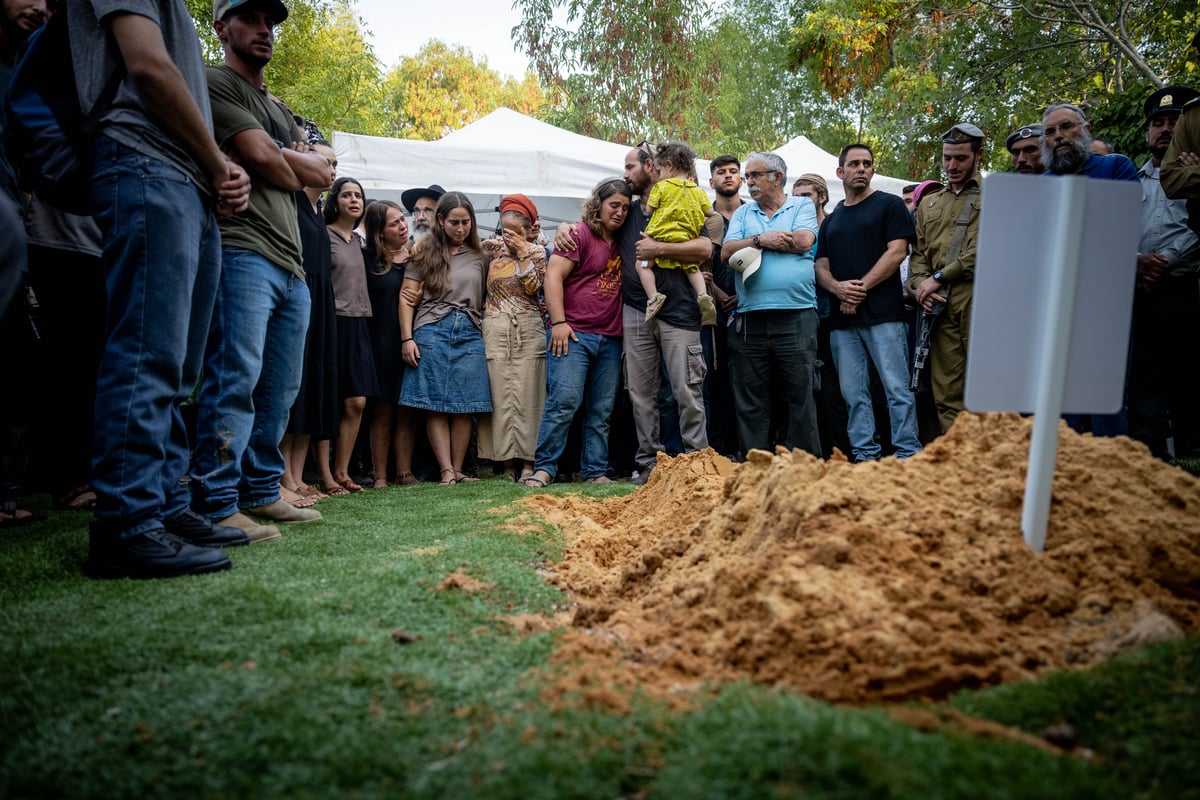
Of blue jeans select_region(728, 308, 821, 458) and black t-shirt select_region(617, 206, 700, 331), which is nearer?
blue jeans select_region(728, 308, 821, 458)

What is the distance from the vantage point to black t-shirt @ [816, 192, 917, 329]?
18.9 ft

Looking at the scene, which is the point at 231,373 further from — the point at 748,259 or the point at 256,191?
the point at 748,259

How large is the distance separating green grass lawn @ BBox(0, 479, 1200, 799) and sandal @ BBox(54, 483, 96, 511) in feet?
7.59

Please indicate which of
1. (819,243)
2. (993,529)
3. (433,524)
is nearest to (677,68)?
(819,243)

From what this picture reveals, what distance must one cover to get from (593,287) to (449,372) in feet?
Result: 4.34

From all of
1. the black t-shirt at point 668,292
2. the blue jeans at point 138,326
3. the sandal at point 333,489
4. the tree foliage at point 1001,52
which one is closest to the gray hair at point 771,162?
the black t-shirt at point 668,292

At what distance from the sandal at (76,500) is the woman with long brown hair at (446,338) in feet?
7.82

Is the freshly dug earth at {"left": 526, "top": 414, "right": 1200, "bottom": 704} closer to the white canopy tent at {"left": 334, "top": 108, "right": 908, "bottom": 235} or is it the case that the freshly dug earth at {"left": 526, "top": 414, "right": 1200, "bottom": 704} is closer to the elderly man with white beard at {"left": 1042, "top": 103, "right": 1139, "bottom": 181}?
the elderly man with white beard at {"left": 1042, "top": 103, "right": 1139, "bottom": 181}

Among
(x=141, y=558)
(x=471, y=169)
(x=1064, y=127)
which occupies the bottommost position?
(x=141, y=558)

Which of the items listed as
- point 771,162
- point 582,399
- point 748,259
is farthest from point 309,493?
point 771,162

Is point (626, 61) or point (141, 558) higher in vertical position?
point (626, 61)

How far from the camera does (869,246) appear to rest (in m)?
5.92

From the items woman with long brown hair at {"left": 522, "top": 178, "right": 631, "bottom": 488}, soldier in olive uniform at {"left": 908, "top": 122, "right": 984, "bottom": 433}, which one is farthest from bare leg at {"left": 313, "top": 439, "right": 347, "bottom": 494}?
soldier in olive uniform at {"left": 908, "top": 122, "right": 984, "bottom": 433}

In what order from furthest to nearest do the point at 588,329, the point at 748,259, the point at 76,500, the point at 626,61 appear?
the point at 626,61
the point at 588,329
the point at 748,259
the point at 76,500
